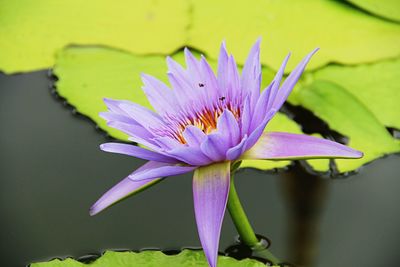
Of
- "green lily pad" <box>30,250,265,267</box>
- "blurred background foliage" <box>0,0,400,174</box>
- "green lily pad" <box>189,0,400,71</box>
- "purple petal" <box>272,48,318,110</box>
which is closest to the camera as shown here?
"purple petal" <box>272,48,318,110</box>

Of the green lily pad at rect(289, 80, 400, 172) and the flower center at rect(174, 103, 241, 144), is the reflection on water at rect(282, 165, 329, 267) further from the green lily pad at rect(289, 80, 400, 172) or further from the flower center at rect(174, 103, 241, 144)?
the flower center at rect(174, 103, 241, 144)

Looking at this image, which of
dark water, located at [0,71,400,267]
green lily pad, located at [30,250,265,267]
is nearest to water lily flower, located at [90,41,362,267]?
green lily pad, located at [30,250,265,267]

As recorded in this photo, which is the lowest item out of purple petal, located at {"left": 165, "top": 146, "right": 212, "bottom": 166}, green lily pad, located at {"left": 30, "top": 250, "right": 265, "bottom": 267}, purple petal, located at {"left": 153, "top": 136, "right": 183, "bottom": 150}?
green lily pad, located at {"left": 30, "top": 250, "right": 265, "bottom": 267}

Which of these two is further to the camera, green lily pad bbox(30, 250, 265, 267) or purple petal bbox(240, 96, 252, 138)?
green lily pad bbox(30, 250, 265, 267)

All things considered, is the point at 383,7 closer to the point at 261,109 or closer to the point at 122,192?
the point at 261,109

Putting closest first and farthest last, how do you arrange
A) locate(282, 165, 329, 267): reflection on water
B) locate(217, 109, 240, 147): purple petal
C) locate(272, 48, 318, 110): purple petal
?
locate(217, 109, 240, 147): purple petal
locate(272, 48, 318, 110): purple petal
locate(282, 165, 329, 267): reflection on water

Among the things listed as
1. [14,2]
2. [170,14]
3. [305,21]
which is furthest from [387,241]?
[14,2]

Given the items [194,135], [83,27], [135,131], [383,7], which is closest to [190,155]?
[194,135]
